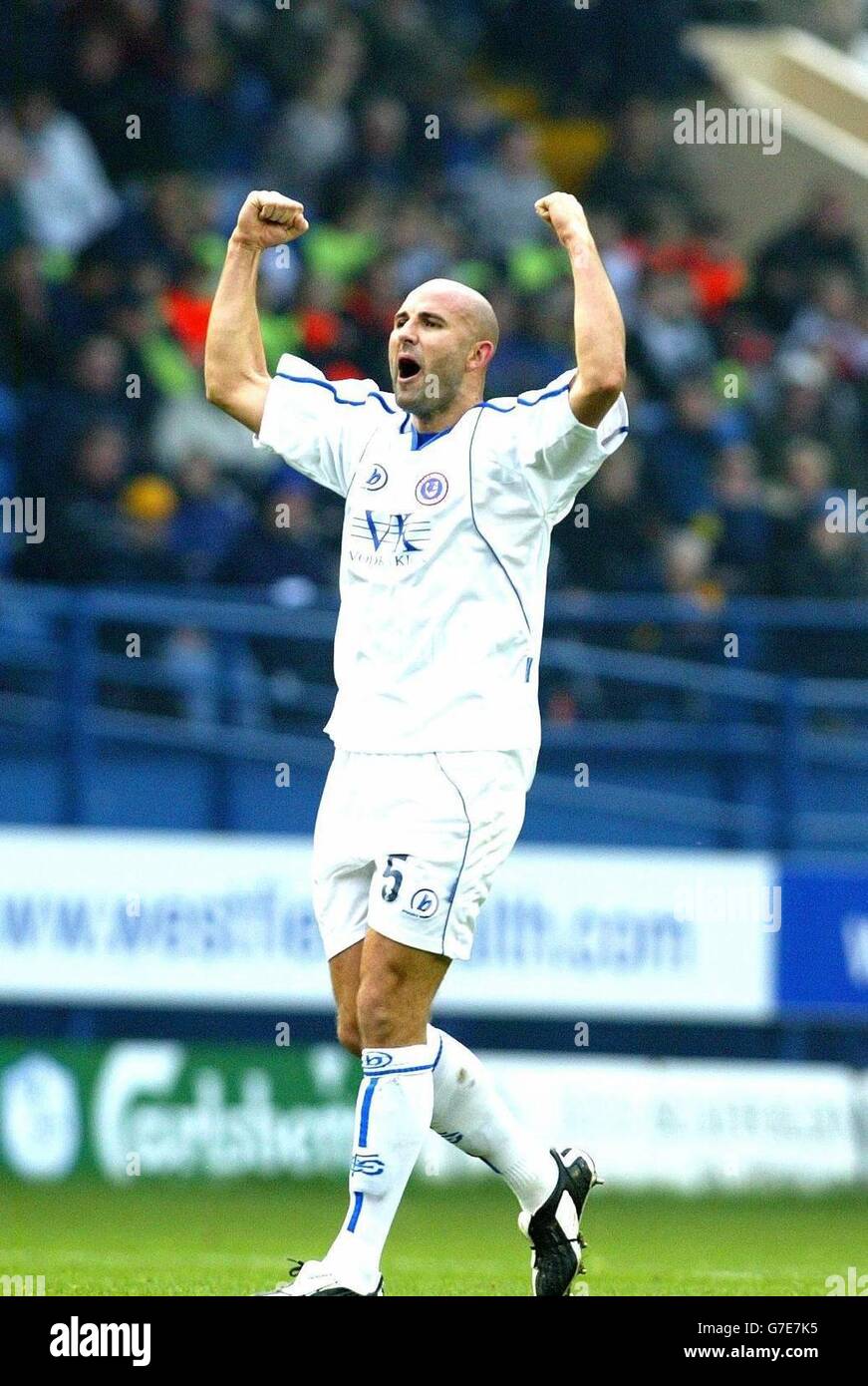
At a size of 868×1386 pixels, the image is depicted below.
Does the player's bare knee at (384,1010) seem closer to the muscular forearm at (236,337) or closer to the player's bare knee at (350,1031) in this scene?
the player's bare knee at (350,1031)

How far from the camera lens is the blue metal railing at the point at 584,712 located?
10594 mm

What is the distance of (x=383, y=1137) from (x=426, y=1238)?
3402 mm

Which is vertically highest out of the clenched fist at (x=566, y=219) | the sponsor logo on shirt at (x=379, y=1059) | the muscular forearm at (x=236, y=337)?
the clenched fist at (x=566, y=219)

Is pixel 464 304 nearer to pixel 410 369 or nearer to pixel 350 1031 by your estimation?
pixel 410 369

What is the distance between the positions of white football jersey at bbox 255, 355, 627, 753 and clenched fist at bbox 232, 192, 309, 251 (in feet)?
2.20

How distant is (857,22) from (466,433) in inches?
447

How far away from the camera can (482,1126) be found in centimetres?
610

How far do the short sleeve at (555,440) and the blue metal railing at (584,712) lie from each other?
5009 millimetres

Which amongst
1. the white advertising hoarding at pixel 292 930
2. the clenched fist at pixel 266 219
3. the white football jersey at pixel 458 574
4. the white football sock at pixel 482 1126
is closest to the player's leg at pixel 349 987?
the white football sock at pixel 482 1126

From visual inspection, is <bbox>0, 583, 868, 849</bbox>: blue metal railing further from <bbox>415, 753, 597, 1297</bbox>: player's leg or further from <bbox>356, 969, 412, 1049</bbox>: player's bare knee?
<bbox>356, 969, 412, 1049</bbox>: player's bare knee

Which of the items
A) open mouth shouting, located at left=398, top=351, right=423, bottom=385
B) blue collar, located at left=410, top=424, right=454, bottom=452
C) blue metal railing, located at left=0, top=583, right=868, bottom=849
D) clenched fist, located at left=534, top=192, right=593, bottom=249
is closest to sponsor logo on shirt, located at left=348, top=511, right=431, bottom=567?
blue collar, located at left=410, top=424, right=454, bottom=452

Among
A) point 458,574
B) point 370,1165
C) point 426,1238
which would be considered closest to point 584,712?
point 426,1238

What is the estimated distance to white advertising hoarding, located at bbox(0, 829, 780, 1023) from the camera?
10305mm
